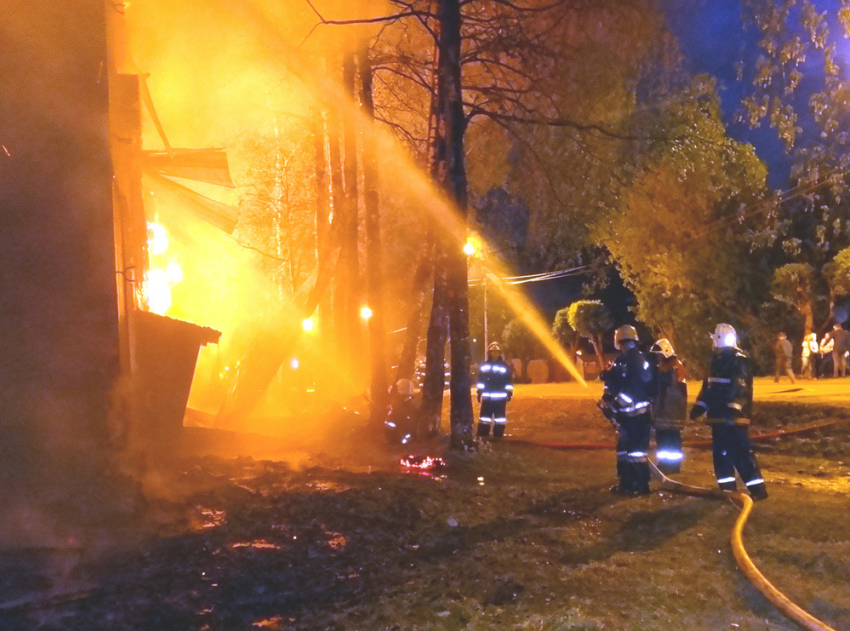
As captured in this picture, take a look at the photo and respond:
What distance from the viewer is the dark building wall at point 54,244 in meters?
7.15

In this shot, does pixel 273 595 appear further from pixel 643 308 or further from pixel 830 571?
pixel 643 308

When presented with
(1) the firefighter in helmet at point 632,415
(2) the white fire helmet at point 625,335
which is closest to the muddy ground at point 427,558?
(1) the firefighter in helmet at point 632,415

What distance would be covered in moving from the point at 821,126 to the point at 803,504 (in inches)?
170

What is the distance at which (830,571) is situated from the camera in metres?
5.55

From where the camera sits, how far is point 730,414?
7867mm

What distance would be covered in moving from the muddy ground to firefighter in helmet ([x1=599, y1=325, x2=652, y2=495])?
0.28 meters

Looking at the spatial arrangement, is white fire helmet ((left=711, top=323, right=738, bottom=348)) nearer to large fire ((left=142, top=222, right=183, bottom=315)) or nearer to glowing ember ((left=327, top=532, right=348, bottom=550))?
glowing ember ((left=327, top=532, right=348, bottom=550))

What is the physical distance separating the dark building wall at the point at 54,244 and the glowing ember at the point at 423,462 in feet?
14.8

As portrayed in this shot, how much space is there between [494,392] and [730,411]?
573 centimetres

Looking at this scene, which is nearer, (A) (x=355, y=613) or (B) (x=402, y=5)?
(A) (x=355, y=613)

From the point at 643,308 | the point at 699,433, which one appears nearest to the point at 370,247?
the point at 699,433

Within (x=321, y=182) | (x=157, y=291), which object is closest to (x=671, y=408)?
(x=321, y=182)

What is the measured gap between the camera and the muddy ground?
5004 mm

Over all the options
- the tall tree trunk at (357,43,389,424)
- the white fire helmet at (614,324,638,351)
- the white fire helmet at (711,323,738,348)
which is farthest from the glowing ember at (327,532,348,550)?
the tall tree trunk at (357,43,389,424)
